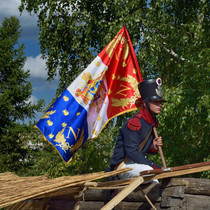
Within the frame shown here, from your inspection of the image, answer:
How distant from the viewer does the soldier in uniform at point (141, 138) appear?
190 inches

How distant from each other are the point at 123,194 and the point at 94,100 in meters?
2.81

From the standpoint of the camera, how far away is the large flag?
606cm

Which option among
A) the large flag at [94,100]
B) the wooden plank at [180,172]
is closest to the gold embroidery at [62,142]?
the large flag at [94,100]

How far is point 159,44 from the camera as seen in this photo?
11.8 m

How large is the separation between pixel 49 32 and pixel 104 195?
9.02 meters

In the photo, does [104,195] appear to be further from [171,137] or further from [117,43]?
[171,137]

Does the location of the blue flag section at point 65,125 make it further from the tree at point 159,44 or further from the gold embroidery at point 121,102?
the tree at point 159,44

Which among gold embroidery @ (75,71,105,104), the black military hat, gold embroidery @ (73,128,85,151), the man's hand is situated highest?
gold embroidery @ (75,71,105,104)

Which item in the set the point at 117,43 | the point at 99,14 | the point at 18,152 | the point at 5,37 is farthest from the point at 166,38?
the point at 5,37

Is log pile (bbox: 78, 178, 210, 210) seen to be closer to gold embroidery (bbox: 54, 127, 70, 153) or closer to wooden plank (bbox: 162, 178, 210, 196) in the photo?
wooden plank (bbox: 162, 178, 210, 196)

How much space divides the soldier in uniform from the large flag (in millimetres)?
1165

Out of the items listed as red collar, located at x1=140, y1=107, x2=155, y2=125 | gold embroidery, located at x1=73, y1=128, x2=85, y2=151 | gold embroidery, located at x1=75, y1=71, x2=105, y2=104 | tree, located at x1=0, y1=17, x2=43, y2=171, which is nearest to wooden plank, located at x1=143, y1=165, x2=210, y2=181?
red collar, located at x1=140, y1=107, x2=155, y2=125

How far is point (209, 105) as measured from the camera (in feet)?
33.0

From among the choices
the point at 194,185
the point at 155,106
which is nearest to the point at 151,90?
the point at 155,106
